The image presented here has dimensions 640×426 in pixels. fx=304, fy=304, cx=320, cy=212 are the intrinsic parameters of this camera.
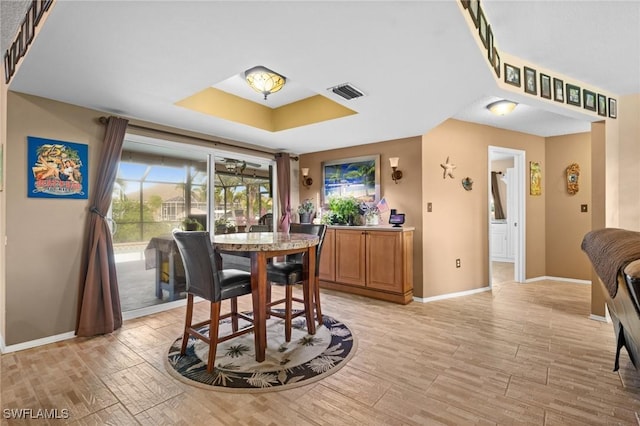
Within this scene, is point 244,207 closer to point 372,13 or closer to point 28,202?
point 28,202

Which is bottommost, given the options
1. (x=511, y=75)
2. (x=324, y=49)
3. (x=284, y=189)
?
(x=284, y=189)

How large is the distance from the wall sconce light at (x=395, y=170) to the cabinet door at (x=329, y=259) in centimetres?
115

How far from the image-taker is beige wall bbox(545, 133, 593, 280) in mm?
4789

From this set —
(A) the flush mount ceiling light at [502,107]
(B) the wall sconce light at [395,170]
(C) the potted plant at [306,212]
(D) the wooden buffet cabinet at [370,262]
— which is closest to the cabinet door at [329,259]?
(D) the wooden buffet cabinet at [370,262]

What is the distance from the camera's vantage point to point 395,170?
4.29 m

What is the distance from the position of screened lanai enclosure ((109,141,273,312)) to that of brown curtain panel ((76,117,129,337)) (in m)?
0.28

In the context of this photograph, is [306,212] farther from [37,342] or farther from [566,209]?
[566,209]

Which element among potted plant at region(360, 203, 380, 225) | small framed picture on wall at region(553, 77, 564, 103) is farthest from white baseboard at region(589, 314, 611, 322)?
potted plant at region(360, 203, 380, 225)

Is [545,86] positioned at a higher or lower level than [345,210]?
higher

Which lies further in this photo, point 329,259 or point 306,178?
point 306,178

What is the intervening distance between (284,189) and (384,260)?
6.87 ft

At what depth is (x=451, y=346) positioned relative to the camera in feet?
8.64

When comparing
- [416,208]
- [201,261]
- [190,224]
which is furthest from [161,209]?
[416,208]

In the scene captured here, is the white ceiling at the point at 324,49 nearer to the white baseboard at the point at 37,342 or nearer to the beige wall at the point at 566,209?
the beige wall at the point at 566,209
